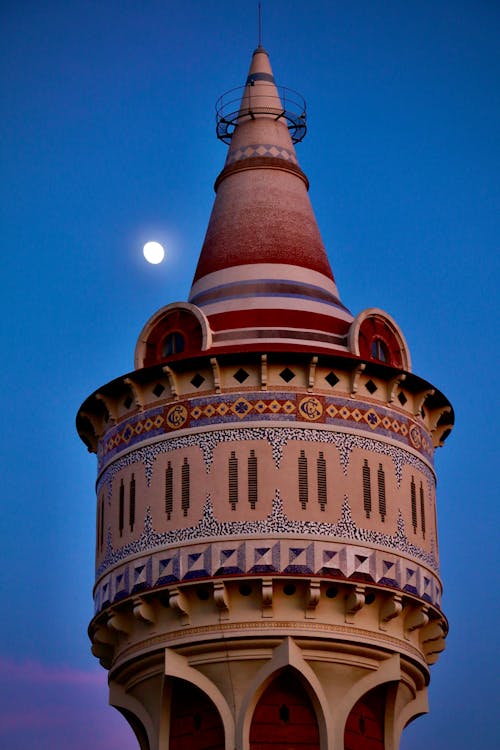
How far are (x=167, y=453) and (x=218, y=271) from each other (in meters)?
5.91

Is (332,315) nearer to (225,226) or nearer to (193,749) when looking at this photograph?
(225,226)

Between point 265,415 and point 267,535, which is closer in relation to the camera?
point 267,535

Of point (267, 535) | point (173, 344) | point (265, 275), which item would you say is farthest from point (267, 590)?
point (265, 275)

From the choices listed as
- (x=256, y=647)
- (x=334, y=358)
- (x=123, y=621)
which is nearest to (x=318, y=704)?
(x=256, y=647)

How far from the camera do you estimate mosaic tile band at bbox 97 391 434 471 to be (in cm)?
3903

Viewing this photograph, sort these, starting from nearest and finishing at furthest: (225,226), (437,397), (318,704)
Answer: (318,704), (437,397), (225,226)

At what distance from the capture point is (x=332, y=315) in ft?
138

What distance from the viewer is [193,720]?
38.5 m

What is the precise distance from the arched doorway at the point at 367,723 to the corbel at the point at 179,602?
4.29m

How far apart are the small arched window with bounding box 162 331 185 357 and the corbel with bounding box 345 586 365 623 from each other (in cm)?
715

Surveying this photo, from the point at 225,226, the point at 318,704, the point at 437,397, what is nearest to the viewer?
the point at 318,704

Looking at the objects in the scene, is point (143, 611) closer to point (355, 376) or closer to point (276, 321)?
point (355, 376)

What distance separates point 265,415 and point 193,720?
22.4ft

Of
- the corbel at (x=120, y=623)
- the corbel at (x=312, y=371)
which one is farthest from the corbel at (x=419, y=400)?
the corbel at (x=120, y=623)
